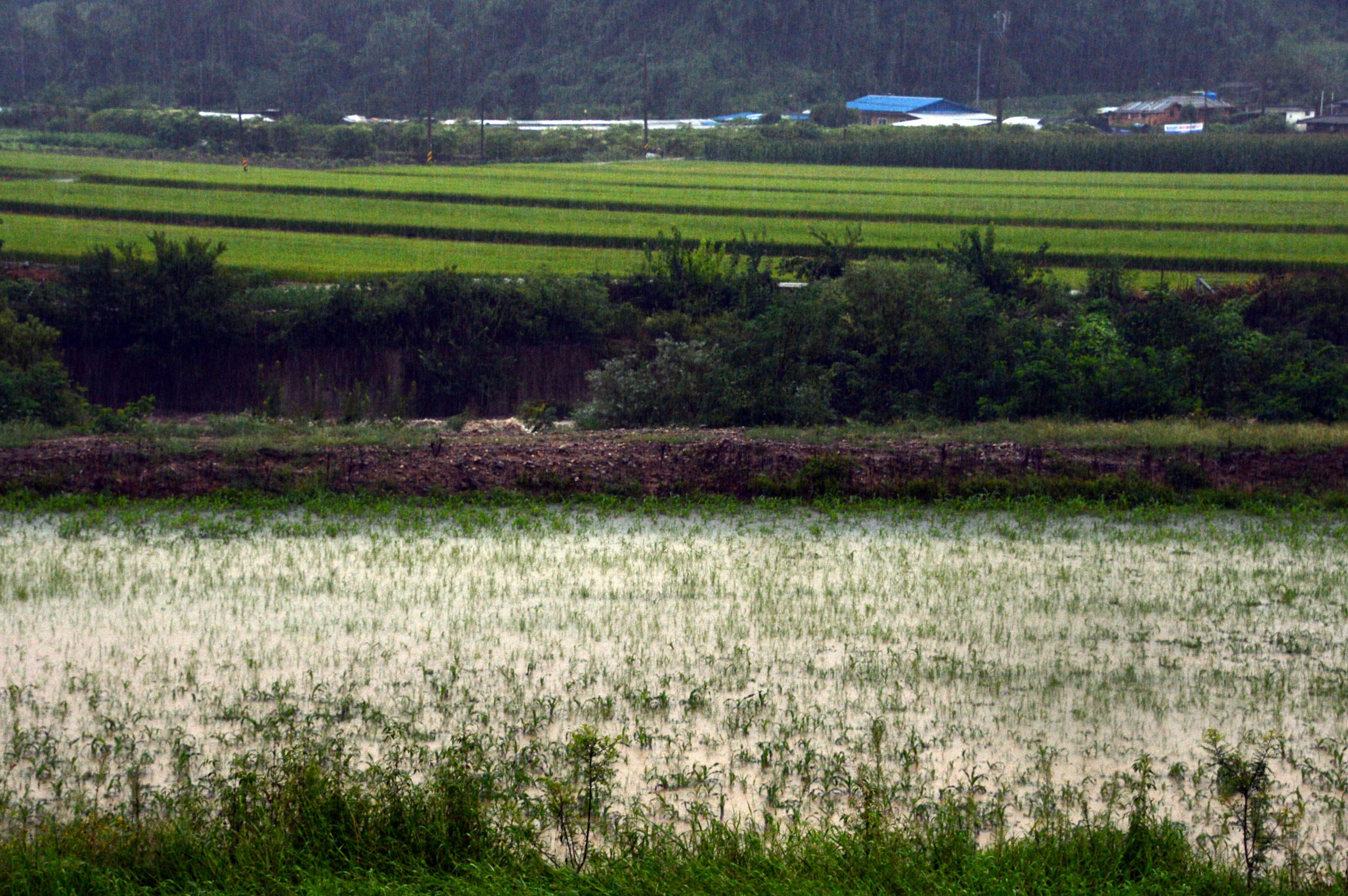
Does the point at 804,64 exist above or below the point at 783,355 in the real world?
above

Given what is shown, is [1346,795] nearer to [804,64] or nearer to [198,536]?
[198,536]

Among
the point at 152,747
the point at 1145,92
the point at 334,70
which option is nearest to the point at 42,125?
the point at 334,70

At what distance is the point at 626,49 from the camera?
96812mm

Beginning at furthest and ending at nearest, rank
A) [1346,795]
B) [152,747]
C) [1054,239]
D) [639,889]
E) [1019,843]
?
[1054,239]
[152,747]
[1346,795]
[1019,843]
[639,889]

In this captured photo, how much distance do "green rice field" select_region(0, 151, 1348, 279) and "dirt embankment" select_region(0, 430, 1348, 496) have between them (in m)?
9.28

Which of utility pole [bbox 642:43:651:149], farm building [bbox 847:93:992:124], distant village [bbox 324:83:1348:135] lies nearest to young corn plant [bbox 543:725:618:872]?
utility pole [bbox 642:43:651:149]

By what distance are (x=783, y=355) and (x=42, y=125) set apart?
201ft

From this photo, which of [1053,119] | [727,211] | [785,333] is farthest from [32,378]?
[1053,119]

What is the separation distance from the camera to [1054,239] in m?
25.5

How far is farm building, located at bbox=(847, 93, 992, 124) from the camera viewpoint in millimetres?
74188

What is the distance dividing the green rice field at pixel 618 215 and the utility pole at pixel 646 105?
16694 millimetres

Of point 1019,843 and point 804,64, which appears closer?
point 1019,843

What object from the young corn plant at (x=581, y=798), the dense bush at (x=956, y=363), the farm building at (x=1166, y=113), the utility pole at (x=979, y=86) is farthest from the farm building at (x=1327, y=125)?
the young corn plant at (x=581, y=798)

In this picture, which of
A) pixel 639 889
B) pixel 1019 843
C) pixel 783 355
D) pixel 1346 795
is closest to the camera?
pixel 639 889
